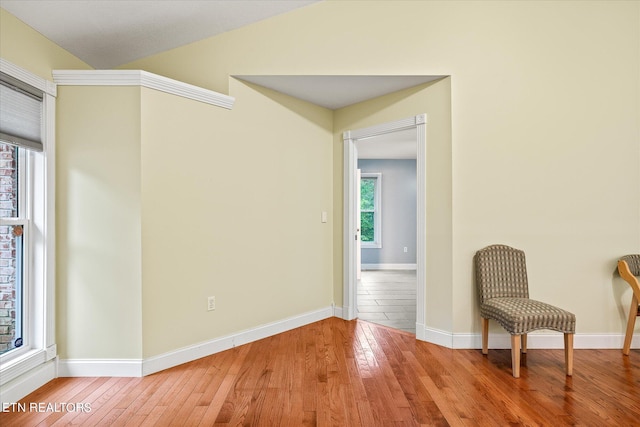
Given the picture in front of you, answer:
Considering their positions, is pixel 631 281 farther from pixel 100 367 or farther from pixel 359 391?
pixel 100 367

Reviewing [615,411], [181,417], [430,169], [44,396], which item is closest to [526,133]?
[430,169]

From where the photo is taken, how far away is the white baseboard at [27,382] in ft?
6.97

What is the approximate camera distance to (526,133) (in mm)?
3043

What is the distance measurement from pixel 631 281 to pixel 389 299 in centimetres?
281

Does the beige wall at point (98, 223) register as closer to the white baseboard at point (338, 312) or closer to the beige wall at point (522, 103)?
the beige wall at point (522, 103)

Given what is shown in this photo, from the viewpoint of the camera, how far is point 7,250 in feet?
7.64

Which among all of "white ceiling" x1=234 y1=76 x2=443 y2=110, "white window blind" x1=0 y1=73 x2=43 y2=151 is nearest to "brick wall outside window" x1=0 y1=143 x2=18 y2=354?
"white window blind" x1=0 y1=73 x2=43 y2=151

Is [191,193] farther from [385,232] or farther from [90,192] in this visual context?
[385,232]

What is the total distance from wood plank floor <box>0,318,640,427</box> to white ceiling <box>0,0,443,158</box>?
2459 mm

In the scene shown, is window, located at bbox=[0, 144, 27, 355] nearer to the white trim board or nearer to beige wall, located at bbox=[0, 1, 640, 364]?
the white trim board

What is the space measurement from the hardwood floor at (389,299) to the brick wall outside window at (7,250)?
3.17m

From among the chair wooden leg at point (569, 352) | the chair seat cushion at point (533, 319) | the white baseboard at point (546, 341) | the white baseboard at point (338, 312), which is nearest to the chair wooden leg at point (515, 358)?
the chair seat cushion at point (533, 319)

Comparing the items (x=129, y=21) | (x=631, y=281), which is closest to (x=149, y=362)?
(x=129, y=21)

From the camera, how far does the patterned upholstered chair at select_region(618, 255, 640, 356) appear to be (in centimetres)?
281
